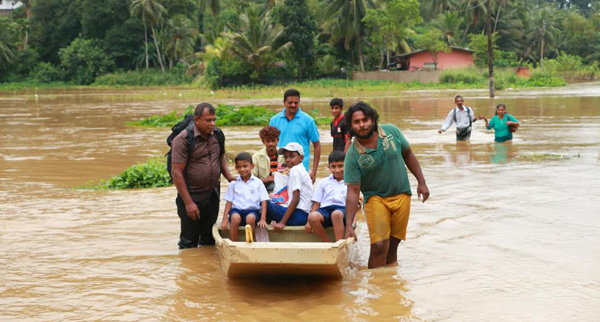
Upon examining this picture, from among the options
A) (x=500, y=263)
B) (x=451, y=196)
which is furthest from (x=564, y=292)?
(x=451, y=196)

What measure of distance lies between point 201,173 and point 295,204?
3.20 ft

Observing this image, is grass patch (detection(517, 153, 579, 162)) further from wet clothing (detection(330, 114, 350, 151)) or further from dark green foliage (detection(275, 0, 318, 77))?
dark green foliage (detection(275, 0, 318, 77))

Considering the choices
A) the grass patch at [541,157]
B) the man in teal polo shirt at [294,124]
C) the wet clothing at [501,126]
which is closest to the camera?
the man in teal polo shirt at [294,124]

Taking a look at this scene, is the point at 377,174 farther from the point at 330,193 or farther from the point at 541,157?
the point at 541,157

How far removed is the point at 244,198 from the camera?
642 cm

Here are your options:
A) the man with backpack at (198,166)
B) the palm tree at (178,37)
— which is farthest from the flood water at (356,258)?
the palm tree at (178,37)

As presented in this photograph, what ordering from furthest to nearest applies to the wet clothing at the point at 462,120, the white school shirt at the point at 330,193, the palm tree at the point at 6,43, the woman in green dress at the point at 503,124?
the palm tree at the point at 6,43 < the wet clothing at the point at 462,120 < the woman in green dress at the point at 503,124 < the white school shirt at the point at 330,193

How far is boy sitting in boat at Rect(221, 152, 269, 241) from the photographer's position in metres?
6.33

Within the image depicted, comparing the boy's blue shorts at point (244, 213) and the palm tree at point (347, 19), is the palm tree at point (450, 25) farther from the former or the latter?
the boy's blue shorts at point (244, 213)

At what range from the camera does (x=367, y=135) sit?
5.58 m

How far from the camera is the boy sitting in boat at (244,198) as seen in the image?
20.8ft

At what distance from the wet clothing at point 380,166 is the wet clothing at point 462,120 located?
9.68m

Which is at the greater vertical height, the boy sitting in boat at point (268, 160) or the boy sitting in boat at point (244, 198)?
the boy sitting in boat at point (268, 160)

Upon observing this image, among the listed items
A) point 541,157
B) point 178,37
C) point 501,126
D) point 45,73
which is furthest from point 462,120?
point 45,73
